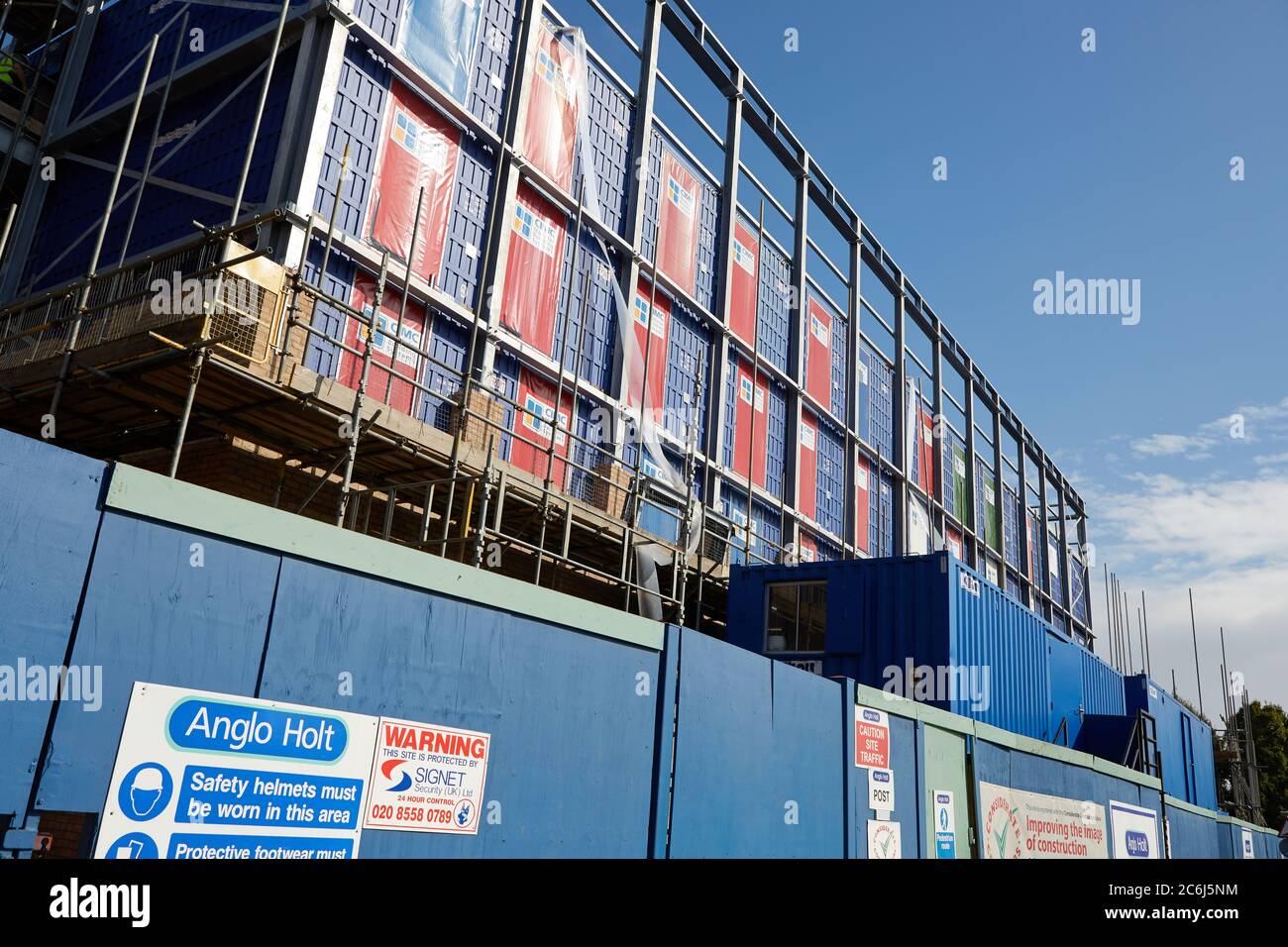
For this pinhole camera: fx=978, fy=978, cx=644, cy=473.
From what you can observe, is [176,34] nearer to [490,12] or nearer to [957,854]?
[490,12]

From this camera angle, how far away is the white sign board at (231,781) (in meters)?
5.00

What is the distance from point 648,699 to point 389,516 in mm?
4507

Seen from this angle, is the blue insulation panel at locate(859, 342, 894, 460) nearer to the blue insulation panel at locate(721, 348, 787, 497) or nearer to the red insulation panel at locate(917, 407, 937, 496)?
the red insulation panel at locate(917, 407, 937, 496)

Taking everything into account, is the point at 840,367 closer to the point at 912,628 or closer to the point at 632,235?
the point at 632,235

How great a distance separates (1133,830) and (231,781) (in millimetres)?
17341

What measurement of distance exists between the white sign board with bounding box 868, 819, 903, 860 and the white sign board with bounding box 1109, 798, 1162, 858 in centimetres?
723

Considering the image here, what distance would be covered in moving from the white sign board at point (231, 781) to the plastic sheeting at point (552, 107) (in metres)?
16.1

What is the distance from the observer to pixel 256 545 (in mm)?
5777

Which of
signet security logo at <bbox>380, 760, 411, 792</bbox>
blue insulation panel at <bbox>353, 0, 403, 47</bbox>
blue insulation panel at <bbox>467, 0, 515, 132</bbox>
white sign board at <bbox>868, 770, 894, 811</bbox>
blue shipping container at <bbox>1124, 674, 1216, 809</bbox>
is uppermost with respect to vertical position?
blue insulation panel at <bbox>467, 0, 515, 132</bbox>

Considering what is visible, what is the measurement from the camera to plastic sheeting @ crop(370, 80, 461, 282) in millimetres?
16562

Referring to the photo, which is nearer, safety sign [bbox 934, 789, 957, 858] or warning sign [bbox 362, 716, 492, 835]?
warning sign [bbox 362, 716, 492, 835]

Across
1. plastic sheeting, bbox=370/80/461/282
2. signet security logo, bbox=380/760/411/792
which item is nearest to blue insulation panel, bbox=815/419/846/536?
plastic sheeting, bbox=370/80/461/282

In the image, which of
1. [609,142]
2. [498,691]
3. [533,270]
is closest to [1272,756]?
[609,142]

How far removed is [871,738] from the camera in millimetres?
11109
